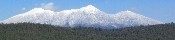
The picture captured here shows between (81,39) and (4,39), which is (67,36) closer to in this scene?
(81,39)

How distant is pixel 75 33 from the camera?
57.8 meters

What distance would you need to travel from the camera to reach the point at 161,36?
5809 cm

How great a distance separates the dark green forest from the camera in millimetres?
52250

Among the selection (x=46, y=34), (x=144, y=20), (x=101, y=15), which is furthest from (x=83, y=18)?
(x=46, y=34)

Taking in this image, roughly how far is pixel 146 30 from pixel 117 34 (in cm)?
335

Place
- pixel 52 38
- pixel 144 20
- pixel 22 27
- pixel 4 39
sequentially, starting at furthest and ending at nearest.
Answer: pixel 144 20 → pixel 22 27 → pixel 52 38 → pixel 4 39

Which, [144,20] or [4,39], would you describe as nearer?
[4,39]

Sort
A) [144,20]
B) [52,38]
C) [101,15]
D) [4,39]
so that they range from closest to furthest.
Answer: [4,39] → [52,38] → [144,20] → [101,15]

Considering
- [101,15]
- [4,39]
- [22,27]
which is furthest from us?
[101,15]

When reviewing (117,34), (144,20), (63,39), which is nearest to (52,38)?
(63,39)

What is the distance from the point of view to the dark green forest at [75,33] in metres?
52.2

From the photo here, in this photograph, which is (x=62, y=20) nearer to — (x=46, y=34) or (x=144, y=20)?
(x=144, y=20)

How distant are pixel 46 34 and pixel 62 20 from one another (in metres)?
35.5

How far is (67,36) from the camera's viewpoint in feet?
177
